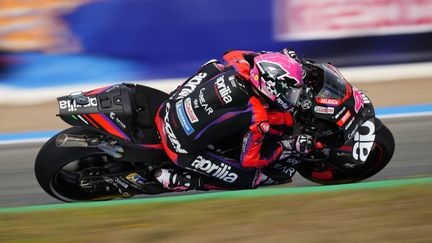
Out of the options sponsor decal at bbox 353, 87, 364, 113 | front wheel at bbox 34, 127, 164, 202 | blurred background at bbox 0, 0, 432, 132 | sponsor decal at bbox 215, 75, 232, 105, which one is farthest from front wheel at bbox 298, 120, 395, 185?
blurred background at bbox 0, 0, 432, 132

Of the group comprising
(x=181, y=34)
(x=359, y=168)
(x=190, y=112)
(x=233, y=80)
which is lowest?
(x=359, y=168)

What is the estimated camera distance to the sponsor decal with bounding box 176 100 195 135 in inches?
189

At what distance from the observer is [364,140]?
4.82m

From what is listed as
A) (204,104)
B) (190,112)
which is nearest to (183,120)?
(190,112)

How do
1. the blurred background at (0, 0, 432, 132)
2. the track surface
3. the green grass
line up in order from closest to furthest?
the green grass
the track surface
the blurred background at (0, 0, 432, 132)

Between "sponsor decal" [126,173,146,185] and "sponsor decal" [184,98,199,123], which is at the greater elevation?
"sponsor decal" [184,98,199,123]

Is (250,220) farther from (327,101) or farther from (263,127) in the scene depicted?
(327,101)

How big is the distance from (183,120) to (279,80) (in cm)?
83

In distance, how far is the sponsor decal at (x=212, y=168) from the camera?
4.93 m

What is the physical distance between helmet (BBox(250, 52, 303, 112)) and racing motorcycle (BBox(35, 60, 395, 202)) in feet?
0.48

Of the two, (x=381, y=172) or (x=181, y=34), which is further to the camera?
(x=181, y=34)

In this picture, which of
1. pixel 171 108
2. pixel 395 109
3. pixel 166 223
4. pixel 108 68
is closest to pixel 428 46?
pixel 395 109

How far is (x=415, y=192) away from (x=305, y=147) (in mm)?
817

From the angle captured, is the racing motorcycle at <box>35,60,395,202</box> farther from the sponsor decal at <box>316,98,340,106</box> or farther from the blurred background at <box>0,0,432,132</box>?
the blurred background at <box>0,0,432,132</box>
